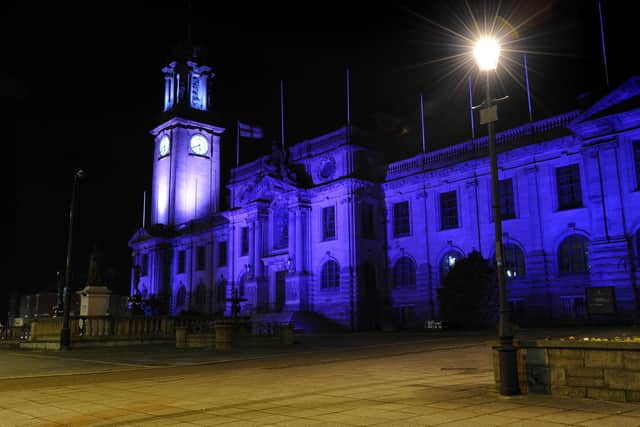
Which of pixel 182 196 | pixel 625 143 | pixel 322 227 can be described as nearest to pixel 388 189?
pixel 322 227

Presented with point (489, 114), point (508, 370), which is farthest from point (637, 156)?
point (508, 370)

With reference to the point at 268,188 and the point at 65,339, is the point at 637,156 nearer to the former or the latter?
the point at 268,188

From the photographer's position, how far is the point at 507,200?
44.3 m

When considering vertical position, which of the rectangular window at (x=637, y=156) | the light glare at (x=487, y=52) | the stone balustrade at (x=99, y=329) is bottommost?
the stone balustrade at (x=99, y=329)

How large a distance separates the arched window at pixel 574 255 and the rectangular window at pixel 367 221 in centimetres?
1655

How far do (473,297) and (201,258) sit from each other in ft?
137

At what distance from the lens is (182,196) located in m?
79.6

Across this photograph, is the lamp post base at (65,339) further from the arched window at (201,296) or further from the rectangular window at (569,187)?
the arched window at (201,296)

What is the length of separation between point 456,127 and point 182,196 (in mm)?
37319

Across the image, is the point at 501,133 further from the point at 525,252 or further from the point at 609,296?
the point at 609,296

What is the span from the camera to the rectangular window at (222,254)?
6864 centimetres

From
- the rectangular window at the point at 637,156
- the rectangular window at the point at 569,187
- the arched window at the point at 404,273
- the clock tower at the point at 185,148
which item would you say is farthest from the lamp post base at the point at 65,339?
the clock tower at the point at 185,148

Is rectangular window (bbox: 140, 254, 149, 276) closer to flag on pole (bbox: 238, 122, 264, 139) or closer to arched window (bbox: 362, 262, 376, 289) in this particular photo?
flag on pole (bbox: 238, 122, 264, 139)

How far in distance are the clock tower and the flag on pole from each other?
1497 centimetres
